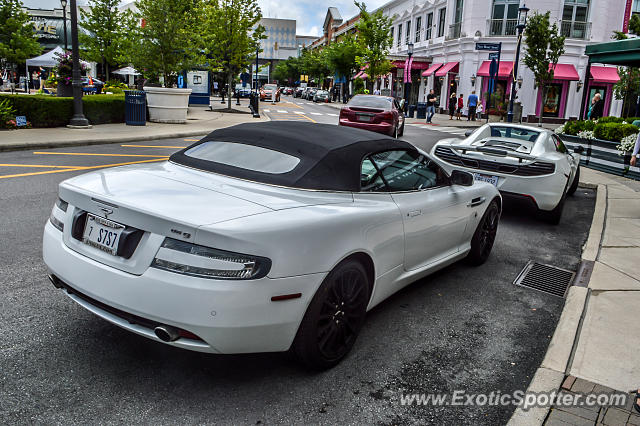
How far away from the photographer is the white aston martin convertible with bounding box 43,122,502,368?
2711 millimetres

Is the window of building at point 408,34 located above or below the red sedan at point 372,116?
above

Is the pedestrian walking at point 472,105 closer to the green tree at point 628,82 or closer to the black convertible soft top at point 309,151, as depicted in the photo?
the green tree at point 628,82

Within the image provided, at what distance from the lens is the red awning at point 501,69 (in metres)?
36.7

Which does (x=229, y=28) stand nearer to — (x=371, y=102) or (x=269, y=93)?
(x=371, y=102)

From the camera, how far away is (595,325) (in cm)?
418

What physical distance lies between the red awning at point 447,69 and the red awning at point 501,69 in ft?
7.81

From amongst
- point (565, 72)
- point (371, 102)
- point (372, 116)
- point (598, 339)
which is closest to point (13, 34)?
point (371, 102)

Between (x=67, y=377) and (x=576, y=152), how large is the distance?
9.66 m

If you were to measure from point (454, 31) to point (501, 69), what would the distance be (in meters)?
6.61

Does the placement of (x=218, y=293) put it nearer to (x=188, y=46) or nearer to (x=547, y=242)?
(x=547, y=242)

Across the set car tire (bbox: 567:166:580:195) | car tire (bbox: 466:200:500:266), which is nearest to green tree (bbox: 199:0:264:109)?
car tire (bbox: 567:166:580:195)

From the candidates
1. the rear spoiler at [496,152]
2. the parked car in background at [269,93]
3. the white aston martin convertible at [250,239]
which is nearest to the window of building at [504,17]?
the parked car in background at [269,93]

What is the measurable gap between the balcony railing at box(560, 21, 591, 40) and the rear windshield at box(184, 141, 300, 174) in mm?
41064

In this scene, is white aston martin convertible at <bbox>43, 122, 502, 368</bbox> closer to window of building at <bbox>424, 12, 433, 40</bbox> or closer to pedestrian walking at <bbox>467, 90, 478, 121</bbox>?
pedestrian walking at <bbox>467, 90, 478, 121</bbox>
